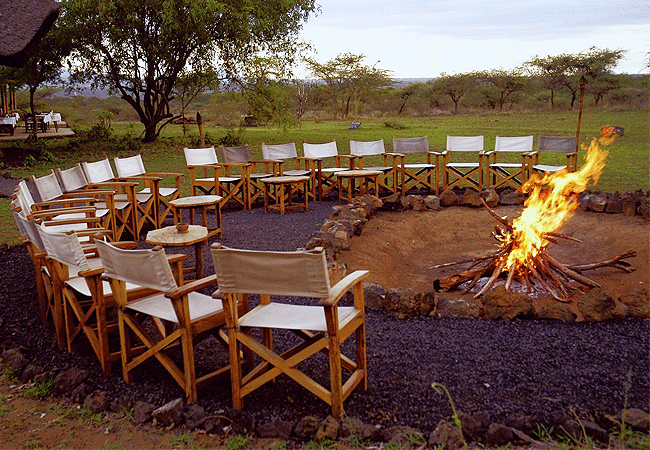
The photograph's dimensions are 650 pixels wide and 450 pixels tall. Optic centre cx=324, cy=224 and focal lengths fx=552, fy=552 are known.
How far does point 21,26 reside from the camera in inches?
320

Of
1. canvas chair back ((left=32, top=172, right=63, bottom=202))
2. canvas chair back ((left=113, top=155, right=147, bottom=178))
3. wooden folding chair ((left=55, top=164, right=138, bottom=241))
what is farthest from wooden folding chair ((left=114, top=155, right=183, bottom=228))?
canvas chair back ((left=32, top=172, right=63, bottom=202))

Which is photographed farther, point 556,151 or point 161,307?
point 556,151

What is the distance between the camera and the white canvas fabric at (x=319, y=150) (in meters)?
7.75

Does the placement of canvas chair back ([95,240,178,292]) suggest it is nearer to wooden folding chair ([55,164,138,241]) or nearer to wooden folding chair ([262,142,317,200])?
wooden folding chair ([55,164,138,241])

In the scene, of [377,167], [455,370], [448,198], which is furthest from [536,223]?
[377,167]

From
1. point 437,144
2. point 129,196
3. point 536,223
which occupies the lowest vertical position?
point 437,144

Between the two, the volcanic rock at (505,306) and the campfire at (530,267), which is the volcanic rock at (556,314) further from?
the campfire at (530,267)

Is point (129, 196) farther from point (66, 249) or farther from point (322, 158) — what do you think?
point (322, 158)

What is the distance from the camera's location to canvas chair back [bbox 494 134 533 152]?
775 centimetres

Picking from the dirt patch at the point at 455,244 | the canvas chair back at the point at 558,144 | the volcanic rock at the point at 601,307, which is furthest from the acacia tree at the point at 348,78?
the volcanic rock at the point at 601,307

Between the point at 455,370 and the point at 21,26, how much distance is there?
8.31m

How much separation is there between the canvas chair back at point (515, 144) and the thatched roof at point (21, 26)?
6.84 metres

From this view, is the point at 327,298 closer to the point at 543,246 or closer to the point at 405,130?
the point at 543,246

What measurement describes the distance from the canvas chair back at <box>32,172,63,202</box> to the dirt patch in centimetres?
260
